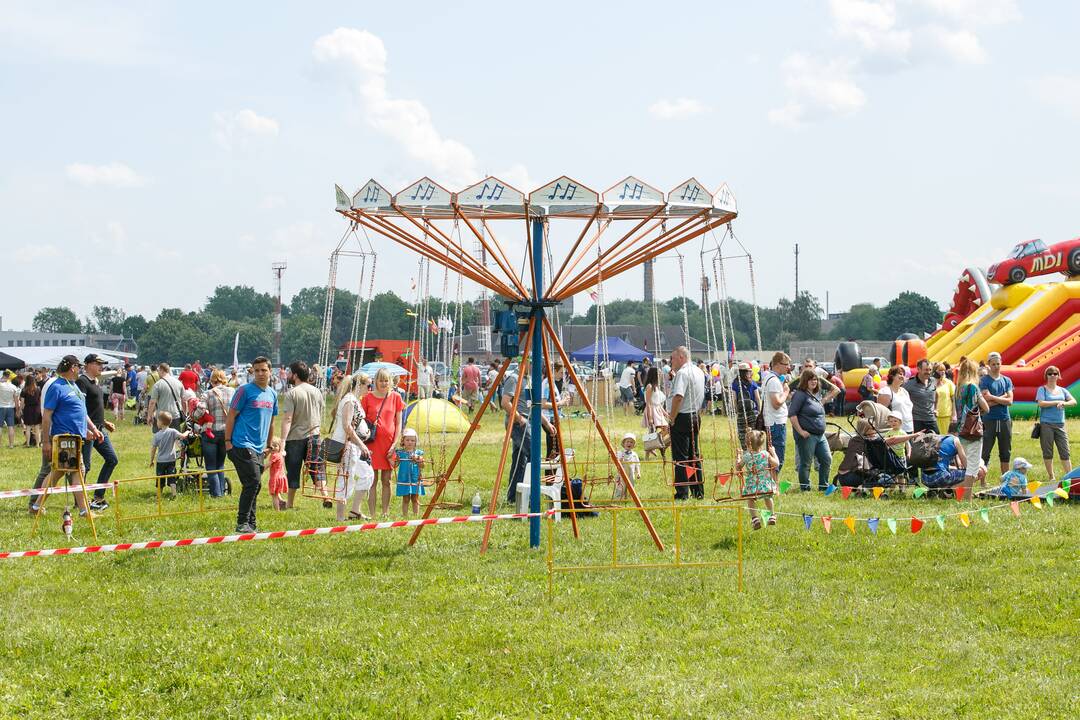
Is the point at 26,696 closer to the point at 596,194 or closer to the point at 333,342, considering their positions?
the point at 596,194

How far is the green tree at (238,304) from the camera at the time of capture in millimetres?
168125

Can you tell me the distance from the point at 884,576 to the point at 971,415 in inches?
188

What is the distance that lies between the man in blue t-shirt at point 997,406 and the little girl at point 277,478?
26.3 feet

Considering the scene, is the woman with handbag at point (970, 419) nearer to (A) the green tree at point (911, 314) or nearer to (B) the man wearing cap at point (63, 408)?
(B) the man wearing cap at point (63, 408)

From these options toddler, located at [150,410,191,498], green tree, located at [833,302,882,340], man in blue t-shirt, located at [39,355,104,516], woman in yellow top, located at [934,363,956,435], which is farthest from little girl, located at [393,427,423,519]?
green tree, located at [833,302,882,340]

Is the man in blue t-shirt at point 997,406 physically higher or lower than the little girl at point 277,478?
higher

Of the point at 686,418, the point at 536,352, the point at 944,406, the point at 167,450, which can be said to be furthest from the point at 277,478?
the point at 944,406

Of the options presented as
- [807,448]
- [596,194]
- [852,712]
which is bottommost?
[852,712]

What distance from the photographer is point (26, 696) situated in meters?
5.81

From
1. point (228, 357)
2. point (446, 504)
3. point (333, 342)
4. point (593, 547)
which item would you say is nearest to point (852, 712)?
point (593, 547)

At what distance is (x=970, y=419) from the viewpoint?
12.4 metres

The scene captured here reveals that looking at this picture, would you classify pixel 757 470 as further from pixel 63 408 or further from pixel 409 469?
pixel 63 408

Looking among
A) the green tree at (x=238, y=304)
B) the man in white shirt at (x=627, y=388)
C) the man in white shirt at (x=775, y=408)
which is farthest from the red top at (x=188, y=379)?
the green tree at (x=238, y=304)

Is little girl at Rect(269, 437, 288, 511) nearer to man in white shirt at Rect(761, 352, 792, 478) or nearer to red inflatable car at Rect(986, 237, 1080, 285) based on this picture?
man in white shirt at Rect(761, 352, 792, 478)
